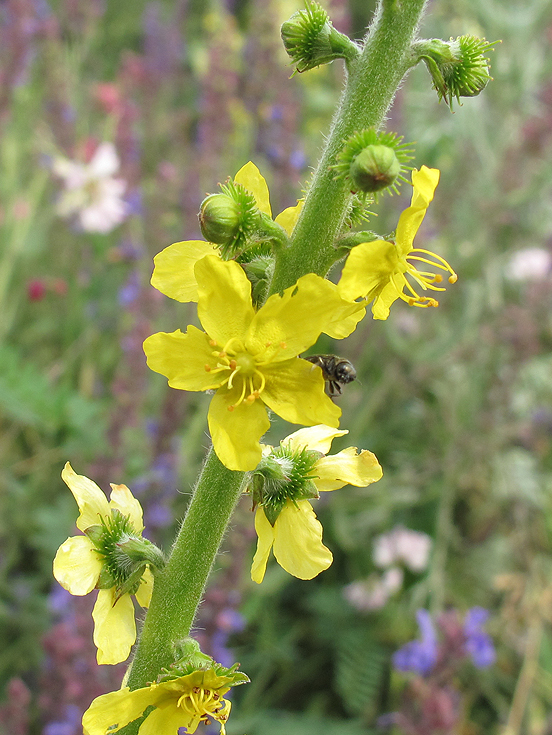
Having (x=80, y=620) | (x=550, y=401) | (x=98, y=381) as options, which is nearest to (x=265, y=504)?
(x=80, y=620)

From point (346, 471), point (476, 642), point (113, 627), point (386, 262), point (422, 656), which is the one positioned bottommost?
point (422, 656)

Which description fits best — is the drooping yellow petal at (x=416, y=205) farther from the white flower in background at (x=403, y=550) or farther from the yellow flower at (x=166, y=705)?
the white flower in background at (x=403, y=550)

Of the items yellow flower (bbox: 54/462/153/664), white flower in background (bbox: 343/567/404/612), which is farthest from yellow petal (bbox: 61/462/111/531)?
white flower in background (bbox: 343/567/404/612)

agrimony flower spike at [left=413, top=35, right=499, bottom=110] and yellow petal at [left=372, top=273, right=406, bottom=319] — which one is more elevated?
agrimony flower spike at [left=413, top=35, right=499, bottom=110]

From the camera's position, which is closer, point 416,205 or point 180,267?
point 416,205

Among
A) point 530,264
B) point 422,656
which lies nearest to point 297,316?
point 422,656

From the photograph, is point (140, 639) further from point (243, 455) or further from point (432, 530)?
point (432, 530)

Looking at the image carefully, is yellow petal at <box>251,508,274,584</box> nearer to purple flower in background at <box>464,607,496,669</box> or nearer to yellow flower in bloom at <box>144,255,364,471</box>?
yellow flower in bloom at <box>144,255,364,471</box>

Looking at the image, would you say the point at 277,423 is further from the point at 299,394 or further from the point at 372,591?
the point at 299,394
